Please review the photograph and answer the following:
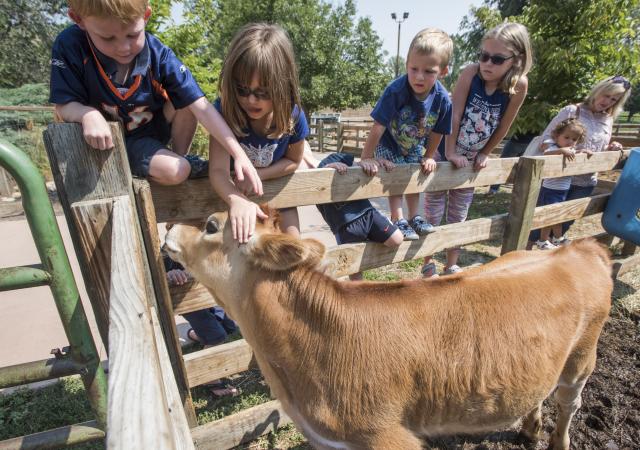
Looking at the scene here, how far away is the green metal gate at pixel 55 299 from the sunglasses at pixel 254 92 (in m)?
1.22

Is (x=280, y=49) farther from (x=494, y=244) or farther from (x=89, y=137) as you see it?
(x=494, y=244)

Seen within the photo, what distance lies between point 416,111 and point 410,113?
0.18 ft

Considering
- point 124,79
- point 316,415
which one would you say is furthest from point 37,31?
point 316,415

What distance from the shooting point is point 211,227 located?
2.14 meters

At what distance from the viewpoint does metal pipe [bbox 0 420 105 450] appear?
5.91 ft

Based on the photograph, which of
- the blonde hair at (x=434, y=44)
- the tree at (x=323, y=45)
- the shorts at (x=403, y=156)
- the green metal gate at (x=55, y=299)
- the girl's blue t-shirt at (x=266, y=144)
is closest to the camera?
the green metal gate at (x=55, y=299)

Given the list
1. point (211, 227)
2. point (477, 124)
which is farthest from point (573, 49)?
point (211, 227)

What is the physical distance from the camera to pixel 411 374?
207cm

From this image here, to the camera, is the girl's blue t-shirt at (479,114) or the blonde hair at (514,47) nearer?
the blonde hair at (514,47)

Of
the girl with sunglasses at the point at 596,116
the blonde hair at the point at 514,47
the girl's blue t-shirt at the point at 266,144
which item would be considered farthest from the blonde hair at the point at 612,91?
the girl's blue t-shirt at the point at 266,144

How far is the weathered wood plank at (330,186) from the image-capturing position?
7.21ft

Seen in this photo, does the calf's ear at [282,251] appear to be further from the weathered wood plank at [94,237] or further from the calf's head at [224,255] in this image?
the weathered wood plank at [94,237]

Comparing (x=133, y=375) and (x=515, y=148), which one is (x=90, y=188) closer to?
(x=133, y=375)

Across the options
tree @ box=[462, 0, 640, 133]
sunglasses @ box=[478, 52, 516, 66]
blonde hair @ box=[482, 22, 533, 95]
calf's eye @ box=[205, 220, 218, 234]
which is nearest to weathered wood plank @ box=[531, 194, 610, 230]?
blonde hair @ box=[482, 22, 533, 95]
